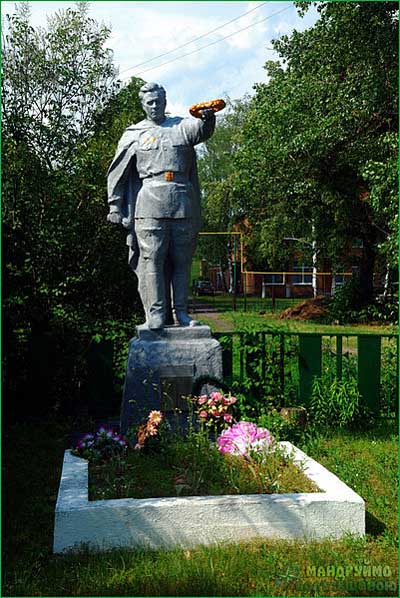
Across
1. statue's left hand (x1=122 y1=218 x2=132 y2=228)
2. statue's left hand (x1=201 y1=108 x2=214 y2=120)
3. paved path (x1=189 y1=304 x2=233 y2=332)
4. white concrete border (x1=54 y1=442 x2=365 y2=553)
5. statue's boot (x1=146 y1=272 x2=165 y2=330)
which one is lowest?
paved path (x1=189 y1=304 x2=233 y2=332)

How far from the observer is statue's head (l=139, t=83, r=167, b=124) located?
21.1ft

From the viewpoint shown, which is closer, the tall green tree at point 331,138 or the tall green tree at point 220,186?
the tall green tree at point 331,138

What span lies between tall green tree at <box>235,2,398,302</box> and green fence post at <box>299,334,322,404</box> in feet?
15.5

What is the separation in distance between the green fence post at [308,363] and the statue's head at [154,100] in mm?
2571

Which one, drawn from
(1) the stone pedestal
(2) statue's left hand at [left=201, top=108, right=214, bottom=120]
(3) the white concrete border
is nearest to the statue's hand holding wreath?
(2) statue's left hand at [left=201, top=108, right=214, bottom=120]

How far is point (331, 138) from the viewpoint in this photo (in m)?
16.0

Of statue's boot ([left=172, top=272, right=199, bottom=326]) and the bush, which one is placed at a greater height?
statue's boot ([left=172, top=272, right=199, bottom=326])

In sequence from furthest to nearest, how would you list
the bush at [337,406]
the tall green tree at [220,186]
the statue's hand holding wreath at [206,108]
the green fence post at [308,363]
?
the tall green tree at [220,186]
the green fence post at [308,363]
the bush at [337,406]
the statue's hand holding wreath at [206,108]

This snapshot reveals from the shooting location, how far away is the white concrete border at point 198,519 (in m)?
4.20

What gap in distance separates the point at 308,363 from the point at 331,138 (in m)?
9.70

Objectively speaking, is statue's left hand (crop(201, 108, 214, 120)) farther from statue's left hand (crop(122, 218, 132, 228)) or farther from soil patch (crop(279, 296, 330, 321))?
soil patch (crop(279, 296, 330, 321))

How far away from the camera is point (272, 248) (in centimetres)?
2402

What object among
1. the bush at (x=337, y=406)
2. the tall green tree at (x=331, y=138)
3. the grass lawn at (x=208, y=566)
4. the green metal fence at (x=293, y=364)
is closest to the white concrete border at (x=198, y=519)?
the grass lawn at (x=208, y=566)

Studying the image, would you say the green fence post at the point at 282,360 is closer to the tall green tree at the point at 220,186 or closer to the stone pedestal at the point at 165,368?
the stone pedestal at the point at 165,368
